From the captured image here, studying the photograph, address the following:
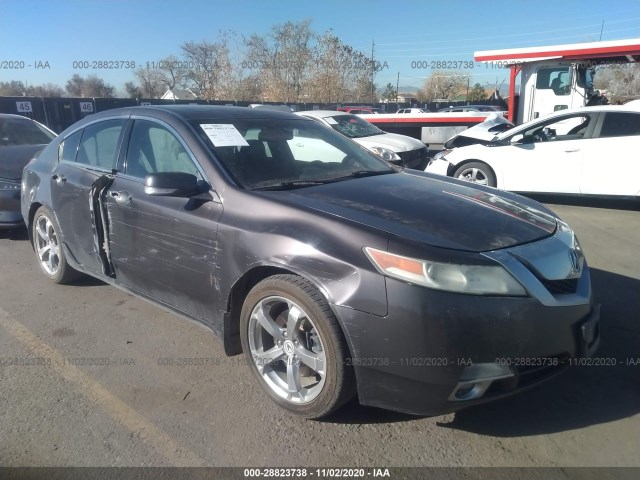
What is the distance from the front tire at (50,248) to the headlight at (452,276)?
11.0ft

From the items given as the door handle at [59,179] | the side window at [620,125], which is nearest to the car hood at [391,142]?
the side window at [620,125]

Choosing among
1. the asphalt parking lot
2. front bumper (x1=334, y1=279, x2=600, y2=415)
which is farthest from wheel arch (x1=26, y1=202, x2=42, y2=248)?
front bumper (x1=334, y1=279, x2=600, y2=415)

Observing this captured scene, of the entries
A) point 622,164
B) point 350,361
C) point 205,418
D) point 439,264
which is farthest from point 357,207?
point 622,164

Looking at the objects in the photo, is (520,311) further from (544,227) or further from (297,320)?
(297,320)

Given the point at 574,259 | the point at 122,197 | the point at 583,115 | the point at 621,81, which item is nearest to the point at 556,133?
the point at 583,115

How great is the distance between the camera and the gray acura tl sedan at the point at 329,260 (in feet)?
7.55

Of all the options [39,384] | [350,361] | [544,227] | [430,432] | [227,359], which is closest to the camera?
[350,361]

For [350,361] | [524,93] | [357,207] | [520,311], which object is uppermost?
[524,93]

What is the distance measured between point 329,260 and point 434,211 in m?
0.75

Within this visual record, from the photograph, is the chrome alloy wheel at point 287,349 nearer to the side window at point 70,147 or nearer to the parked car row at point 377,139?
the side window at point 70,147

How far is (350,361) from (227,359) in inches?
50.2

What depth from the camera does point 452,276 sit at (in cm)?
231

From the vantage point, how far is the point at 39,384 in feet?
10.4

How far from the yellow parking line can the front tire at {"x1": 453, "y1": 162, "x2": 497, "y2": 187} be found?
6625 millimetres
